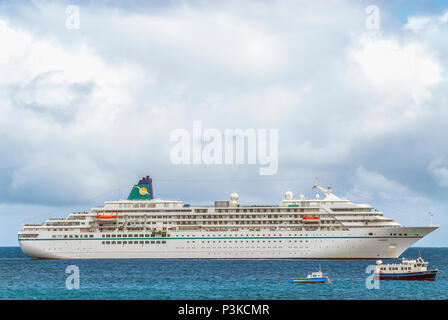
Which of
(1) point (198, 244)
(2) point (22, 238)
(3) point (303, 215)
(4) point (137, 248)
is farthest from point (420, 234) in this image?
(2) point (22, 238)

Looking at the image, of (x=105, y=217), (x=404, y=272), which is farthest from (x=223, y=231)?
(x=404, y=272)

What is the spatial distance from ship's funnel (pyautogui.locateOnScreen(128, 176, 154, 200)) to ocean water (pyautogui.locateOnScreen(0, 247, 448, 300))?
13.9 m

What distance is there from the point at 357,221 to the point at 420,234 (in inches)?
290

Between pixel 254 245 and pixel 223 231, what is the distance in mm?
4438

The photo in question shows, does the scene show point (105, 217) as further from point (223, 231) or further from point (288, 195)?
point (288, 195)

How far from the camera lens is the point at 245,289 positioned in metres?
46.9

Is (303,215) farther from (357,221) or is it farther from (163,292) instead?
(163,292)

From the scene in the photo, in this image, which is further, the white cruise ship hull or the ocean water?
the white cruise ship hull

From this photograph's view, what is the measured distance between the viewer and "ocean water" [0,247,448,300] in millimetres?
44031

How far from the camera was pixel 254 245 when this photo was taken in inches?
2968

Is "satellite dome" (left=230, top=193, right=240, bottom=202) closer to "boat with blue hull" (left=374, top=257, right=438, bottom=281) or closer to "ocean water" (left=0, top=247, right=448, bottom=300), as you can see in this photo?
"ocean water" (left=0, top=247, right=448, bottom=300)

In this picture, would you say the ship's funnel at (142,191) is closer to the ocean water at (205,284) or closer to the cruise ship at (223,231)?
the cruise ship at (223,231)

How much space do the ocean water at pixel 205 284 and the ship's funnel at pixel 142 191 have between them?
13.9 m
